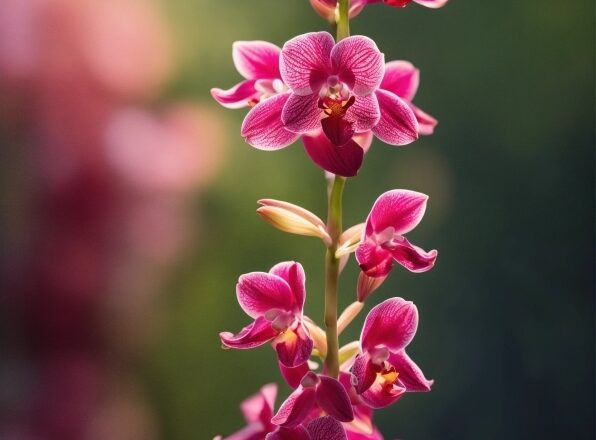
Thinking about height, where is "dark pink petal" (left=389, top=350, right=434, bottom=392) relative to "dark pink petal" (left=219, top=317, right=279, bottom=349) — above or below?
below

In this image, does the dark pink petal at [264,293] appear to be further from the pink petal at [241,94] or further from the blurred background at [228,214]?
the blurred background at [228,214]

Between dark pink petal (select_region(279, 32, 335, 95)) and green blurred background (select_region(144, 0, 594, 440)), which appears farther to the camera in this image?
green blurred background (select_region(144, 0, 594, 440))

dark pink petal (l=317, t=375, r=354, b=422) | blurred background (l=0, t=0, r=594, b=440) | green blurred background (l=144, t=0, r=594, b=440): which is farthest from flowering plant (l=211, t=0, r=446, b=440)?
green blurred background (l=144, t=0, r=594, b=440)

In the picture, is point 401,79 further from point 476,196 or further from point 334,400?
point 476,196

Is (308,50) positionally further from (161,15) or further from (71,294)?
(161,15)

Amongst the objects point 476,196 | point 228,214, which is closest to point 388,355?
point 228,214

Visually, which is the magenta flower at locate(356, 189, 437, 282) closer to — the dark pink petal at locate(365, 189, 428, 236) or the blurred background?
the dark pink petal at locate(365, 189, 428, 236)

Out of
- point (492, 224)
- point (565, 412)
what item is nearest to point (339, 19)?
point (492, 224)
